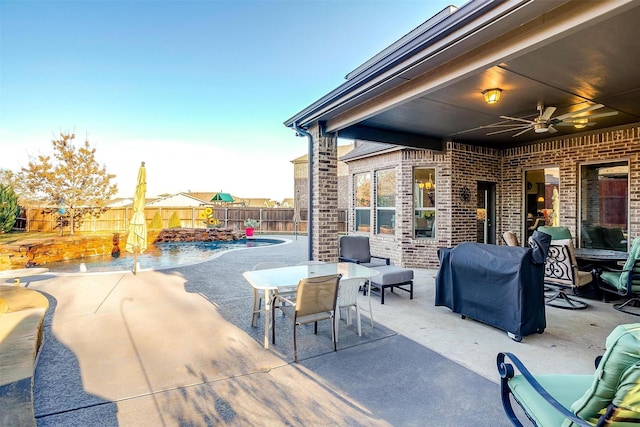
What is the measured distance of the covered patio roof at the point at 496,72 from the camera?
8.36 ft

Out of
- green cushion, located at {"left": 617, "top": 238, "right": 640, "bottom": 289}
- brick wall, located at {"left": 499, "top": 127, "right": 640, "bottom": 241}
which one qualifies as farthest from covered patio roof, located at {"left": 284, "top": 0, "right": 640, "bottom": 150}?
green cushion, located at {"left": 617, "top": 238, "right": 640, "bottom": 289}

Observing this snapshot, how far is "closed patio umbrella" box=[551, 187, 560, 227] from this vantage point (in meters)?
7.18

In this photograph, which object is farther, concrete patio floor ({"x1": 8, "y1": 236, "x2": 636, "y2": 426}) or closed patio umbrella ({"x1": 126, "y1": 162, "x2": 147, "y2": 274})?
closed patio umbrella ({"x1": 126, "y1": 162, "x2": 147, "y2": 274})

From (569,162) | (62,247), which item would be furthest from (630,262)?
(62,247)

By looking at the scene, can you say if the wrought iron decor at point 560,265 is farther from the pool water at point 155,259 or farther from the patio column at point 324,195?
the pool water at point 155,259

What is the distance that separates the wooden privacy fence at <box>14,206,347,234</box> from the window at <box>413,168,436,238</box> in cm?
799

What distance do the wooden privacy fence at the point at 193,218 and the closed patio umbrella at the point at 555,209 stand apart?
934cm

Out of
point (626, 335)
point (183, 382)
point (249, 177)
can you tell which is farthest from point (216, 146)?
point (626, 335)

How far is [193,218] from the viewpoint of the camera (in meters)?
18.1

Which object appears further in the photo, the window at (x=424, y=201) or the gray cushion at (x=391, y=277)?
the window at (x=424, y=201)

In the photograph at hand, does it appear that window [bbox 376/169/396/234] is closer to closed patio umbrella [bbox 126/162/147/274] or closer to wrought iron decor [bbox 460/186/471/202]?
wrought iron decor [bbox 460/186/471/202]

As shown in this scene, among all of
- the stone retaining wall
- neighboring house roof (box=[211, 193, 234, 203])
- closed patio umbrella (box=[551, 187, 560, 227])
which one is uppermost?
neighboring house roof (box=[211, 193, 234, 203])

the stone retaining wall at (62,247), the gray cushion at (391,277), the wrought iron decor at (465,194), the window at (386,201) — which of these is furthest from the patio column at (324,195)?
the stone retaining wall at (62,247)

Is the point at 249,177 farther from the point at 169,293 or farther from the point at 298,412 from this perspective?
the point at 298,412
